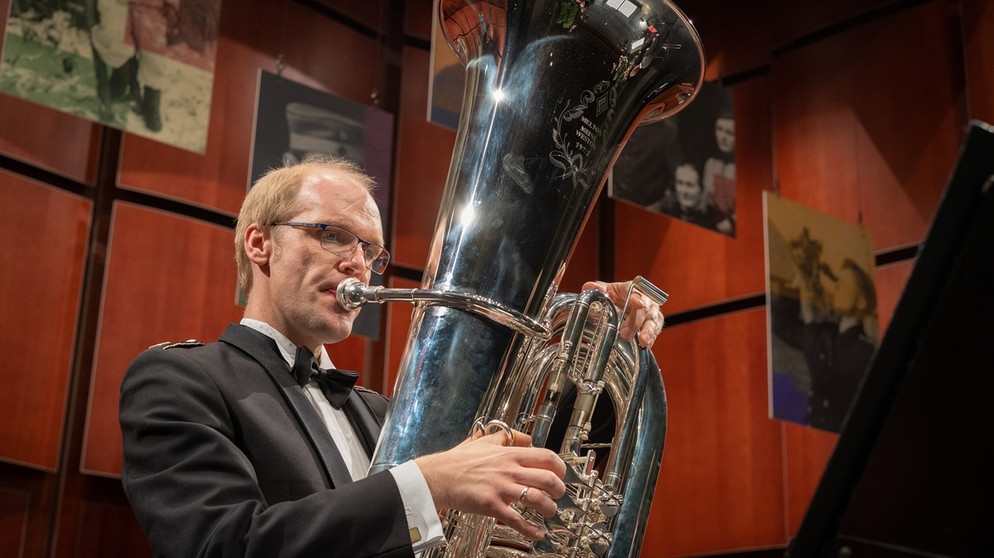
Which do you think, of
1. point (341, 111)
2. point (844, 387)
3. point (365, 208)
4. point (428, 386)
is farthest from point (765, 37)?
point (428, 386)

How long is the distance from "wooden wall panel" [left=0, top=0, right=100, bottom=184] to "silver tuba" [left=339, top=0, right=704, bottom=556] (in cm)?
244

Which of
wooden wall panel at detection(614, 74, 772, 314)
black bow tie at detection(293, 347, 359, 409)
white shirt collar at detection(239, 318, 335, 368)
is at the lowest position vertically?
black bow tie at detection(293, 347, 359, 409)

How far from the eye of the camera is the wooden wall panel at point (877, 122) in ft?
14.9

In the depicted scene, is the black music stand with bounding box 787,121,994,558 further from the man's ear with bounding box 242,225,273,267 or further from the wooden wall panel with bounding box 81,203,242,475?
the wooden wall panel with bounding box 81,203,242,475

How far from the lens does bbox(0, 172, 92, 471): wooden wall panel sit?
3.52 metres

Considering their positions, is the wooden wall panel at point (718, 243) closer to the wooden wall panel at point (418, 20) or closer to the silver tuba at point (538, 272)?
the wooden wall panel at point (418, 20)

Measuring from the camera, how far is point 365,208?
1.92 m

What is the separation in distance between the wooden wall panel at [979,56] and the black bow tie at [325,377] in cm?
343

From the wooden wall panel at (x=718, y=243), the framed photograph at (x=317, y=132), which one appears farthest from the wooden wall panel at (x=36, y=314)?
the wooden wall panel at (x=718, y=243)

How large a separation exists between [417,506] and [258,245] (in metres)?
0.76

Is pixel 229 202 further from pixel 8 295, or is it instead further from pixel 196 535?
pixel 196 535

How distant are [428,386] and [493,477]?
21cm

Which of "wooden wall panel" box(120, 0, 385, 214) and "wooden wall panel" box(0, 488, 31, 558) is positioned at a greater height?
"wooden wall panel" box(120, 0, 385, 214)

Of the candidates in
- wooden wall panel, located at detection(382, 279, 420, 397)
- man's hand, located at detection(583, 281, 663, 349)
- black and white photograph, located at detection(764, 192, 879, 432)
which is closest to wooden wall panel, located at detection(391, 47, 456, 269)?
wooden wall panel, located at detection(382, 279, 420, 397)
